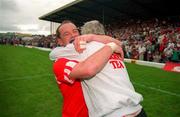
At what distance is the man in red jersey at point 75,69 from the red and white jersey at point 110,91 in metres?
0.09

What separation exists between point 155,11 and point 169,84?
82.0ft

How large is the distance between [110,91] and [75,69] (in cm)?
35

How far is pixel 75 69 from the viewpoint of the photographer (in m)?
2.37

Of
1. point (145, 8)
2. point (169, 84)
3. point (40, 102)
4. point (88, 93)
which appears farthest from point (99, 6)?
point (88, 93)

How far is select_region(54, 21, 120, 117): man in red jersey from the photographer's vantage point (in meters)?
2.29

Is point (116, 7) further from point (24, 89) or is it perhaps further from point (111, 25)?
point (24, 89)

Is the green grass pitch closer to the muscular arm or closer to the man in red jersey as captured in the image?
the man in red jersey

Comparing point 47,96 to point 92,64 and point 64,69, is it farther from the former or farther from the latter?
point 92,64

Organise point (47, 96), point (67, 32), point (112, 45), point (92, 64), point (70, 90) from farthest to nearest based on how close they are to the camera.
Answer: point (47, 96) → point (67, 32) → point (70, 90) → point (112, 45) → point (92, 64)

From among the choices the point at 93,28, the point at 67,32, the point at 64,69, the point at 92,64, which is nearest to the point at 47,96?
the point at 67,32

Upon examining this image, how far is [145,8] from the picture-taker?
3347cm

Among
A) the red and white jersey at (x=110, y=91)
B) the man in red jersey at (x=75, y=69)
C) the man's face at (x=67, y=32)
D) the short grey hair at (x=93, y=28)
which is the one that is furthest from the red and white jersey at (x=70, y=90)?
the man's face at (x=67, y=32)

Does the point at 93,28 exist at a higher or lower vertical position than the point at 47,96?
higher

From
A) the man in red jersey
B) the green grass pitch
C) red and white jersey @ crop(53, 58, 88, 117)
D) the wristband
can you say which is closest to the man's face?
the man in red jersey
